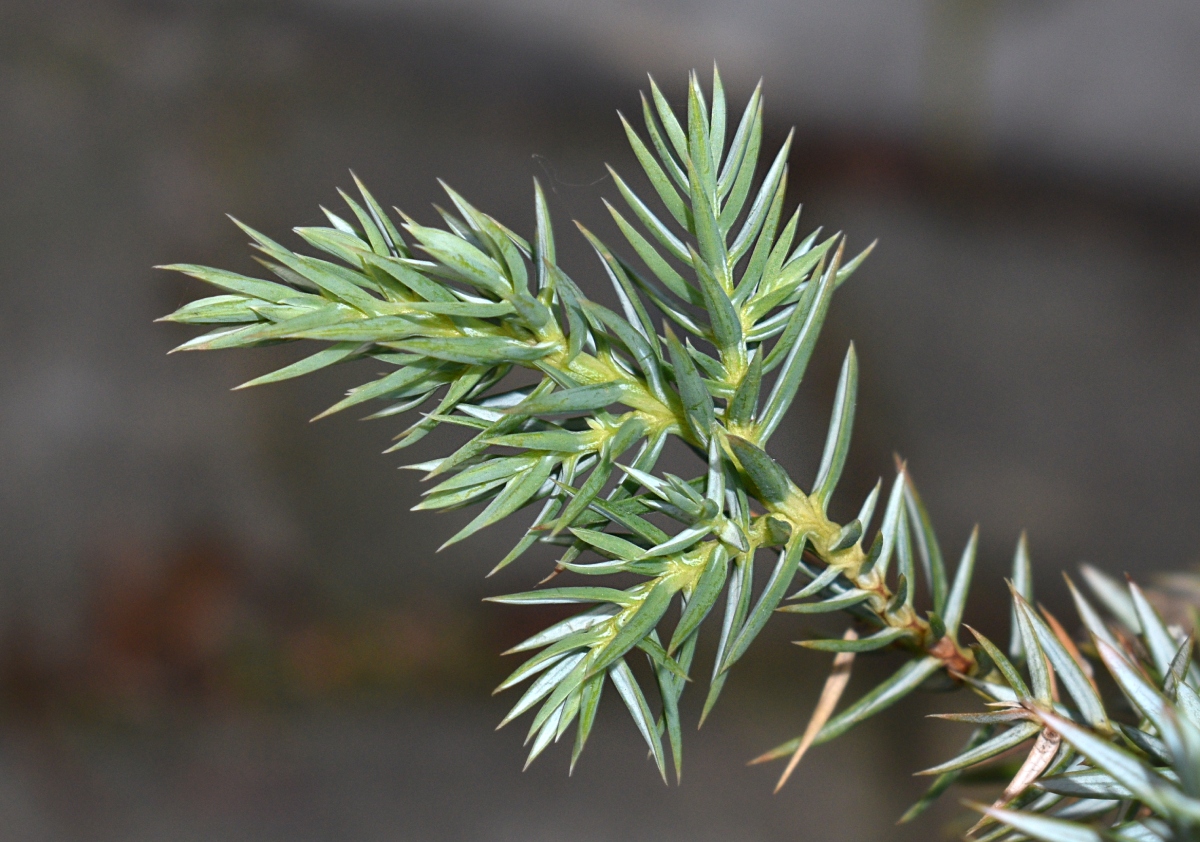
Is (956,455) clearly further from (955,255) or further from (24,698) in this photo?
(24,698)

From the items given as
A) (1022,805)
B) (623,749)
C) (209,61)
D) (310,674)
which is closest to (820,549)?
(1022,805)

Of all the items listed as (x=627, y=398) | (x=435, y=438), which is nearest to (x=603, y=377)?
(x=627, y=398)

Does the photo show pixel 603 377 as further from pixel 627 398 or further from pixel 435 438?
pixel 435 438

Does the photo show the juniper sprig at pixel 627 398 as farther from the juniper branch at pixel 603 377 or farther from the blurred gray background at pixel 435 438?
the blurred gray background at pixel 435 438

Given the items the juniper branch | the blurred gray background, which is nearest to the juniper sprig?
the juniper branch

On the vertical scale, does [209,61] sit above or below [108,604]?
above

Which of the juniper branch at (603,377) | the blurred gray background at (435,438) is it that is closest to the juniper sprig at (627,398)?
the juniper branch at (603,377)

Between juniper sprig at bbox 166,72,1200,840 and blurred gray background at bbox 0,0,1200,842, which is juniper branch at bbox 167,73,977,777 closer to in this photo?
juniper sprig at bbox 166,72,1200,840

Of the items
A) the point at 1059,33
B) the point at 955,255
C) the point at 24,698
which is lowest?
the point at 24,698

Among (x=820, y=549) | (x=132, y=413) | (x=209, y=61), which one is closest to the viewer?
(x=820, y=549)
